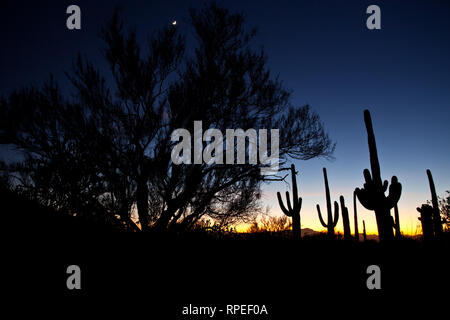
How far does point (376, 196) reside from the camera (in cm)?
480

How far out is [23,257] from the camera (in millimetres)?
2650

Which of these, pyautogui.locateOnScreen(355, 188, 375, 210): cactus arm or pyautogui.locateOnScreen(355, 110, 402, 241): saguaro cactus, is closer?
pyautogui.locateOnScreen(355, 110, 402, 241): saguaro cactus

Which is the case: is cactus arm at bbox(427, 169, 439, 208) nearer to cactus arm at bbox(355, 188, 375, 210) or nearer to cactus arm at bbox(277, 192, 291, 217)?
cactus arm at bbox(277, 192, 291, 217)

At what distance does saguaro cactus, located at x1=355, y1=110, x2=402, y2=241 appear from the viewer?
460 cm

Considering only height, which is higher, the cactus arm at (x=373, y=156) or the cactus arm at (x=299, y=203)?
the cactus arm at (x=373, y=156)

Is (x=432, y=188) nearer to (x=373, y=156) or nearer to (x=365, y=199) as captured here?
(x=365, y=199)

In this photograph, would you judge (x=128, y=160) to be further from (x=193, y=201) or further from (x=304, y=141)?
(x=304, y=141)

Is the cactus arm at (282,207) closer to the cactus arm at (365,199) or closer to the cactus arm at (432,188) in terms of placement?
the cactus arm at (365,199)

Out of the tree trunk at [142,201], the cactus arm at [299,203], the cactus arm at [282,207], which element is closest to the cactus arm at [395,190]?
the cactus arm at [299,203]

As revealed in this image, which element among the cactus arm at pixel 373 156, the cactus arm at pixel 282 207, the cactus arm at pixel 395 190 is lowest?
the cactus arm at pixel 282 207

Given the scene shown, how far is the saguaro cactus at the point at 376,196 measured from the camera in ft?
15.1

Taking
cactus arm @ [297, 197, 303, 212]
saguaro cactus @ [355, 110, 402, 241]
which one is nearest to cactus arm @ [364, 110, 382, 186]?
saguaro cactus @ [355, 110, 402, 241]

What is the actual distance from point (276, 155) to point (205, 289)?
5.36 m

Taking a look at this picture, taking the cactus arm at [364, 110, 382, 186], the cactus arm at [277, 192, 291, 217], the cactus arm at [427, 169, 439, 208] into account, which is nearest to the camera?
the cactus arm at [364, 110, 382, 186]
